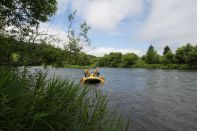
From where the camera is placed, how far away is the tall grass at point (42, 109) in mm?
3666

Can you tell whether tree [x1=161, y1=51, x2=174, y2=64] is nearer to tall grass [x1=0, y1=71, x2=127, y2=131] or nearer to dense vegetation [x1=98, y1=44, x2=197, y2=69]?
dense vegetation [x1=98, y1=44, x2=197, y2=69]

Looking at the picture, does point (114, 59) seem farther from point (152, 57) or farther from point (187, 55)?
point (187, 55)

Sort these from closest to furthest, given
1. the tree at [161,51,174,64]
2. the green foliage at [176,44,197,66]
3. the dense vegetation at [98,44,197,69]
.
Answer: the green foliage at [176,44,197,66], the dense vegetation at [98,44,197,69], the tree at [161,51,174,64]

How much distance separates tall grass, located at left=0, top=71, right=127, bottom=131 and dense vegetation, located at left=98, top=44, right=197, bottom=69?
335ft

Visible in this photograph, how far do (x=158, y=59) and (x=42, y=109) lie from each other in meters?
126

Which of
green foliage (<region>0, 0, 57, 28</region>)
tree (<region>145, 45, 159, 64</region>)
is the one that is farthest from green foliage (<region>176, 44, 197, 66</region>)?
green foliage (<region>0, 0, 57, 28</region>)

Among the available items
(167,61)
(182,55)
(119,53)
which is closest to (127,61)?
(119,53)

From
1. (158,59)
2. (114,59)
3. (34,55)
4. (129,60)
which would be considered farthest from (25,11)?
(114,59)

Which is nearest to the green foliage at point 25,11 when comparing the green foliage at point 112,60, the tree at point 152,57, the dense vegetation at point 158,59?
the dense vegetation at point 158,59

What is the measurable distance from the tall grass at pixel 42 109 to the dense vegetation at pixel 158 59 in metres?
102

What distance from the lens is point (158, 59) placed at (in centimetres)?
12500

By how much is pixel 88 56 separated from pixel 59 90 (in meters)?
1.86

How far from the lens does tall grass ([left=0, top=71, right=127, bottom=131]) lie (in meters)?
3.67

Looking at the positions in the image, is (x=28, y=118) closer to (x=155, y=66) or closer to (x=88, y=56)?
(x=88, y=56)
